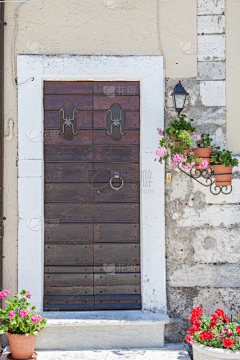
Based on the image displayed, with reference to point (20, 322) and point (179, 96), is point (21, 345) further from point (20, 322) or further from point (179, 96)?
point (179, 96)

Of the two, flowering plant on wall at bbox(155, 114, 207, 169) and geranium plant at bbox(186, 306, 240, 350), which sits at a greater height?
flowering plant on wall at bbox(155, 114, 207, 169)

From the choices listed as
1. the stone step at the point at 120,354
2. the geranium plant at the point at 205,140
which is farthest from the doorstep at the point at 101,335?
the geranium plant at the point at 205,140

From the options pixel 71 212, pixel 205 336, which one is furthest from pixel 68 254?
pixel 205 336

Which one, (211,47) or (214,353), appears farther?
(211,47)

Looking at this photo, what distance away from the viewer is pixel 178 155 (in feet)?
10.8

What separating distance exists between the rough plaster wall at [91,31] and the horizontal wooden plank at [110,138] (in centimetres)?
82

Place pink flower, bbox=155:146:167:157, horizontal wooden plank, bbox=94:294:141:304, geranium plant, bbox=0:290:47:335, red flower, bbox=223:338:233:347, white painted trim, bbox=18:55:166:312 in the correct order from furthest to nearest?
1. horizontal wooden plank, bbox=94:294:141:304
2. white painted trim, bbox=18:55:166:312
3. pink flower, bbox=155:146:167:157
4. geranium plant, bbox=0:290:47:335
5. red flower, bbox=223:338:233:347

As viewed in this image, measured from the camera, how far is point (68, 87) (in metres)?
3.62

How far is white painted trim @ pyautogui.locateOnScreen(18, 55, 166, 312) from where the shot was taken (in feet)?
11.3

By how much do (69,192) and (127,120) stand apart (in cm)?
100

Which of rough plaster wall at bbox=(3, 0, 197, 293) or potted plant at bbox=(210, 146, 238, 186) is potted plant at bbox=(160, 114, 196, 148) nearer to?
potted plant at bbox=(210, 146, 238, 186)

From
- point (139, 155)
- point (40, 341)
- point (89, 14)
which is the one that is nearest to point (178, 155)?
point (139, 155)

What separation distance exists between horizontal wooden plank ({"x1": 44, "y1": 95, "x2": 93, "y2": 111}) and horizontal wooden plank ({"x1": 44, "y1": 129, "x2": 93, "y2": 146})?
0.85ft

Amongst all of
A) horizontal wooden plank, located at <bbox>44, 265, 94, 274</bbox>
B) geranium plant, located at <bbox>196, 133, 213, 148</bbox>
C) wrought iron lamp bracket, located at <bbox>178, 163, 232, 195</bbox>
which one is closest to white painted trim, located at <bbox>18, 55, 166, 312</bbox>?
horizontal wooden plank, located at <bbox>44, 265, 94, 274</bbox>
